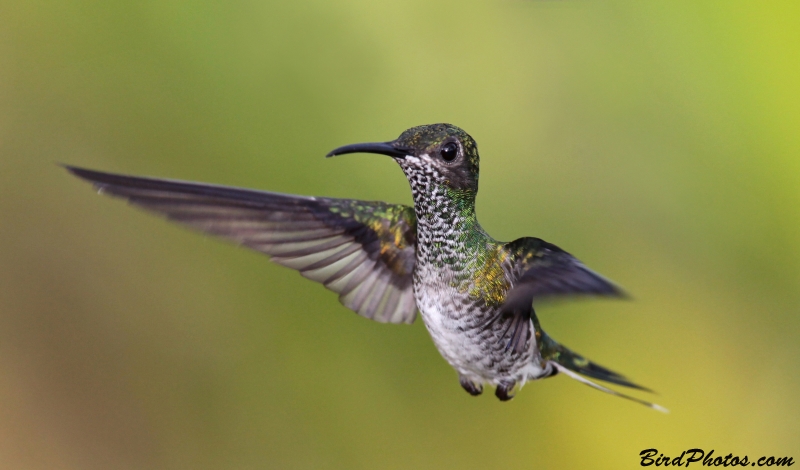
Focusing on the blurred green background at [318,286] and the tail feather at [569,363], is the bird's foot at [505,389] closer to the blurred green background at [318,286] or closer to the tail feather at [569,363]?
the tail feather at [569,363]

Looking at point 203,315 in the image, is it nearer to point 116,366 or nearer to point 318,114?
point 116,366

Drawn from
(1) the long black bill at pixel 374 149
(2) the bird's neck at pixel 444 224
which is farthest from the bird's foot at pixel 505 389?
(1) the long black bill at pixel 374 149

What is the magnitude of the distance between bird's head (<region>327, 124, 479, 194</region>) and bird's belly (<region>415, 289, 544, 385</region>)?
0.68 ft

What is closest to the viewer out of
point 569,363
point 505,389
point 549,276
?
point 549,276

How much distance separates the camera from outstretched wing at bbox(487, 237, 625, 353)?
0.88 meters

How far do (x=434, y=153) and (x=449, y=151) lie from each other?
0.03 meters

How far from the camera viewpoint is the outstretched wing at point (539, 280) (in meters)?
0.88

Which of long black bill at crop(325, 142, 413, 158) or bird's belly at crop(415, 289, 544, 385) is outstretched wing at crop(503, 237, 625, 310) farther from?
long black bill at crop(325, 142, 413, 158)

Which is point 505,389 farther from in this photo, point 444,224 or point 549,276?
point 549,276

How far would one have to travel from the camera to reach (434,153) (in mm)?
1181

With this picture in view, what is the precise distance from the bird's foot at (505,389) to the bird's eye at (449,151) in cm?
53

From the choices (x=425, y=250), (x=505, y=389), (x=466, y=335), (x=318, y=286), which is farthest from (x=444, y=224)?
(x=318, y=286)

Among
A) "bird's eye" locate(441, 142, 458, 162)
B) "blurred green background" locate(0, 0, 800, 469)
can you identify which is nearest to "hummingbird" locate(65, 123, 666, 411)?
"bird's eye" locate(441, 142, 458, 162)

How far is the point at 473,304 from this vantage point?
1276 mm
